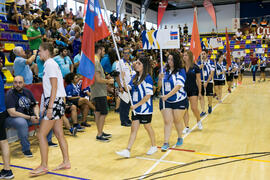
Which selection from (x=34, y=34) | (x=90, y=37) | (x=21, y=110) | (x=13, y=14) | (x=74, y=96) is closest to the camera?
(x=90, y=37)

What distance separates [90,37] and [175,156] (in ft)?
7.85

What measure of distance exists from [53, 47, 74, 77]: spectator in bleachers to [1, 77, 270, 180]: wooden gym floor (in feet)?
5.57

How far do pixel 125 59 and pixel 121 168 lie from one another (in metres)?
3.14

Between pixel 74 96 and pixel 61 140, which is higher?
pixel 74 96

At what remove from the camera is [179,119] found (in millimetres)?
4523

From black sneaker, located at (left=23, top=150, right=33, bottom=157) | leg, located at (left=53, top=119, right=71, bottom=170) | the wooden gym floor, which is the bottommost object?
the wooden gym floor

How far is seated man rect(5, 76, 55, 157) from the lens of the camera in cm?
446

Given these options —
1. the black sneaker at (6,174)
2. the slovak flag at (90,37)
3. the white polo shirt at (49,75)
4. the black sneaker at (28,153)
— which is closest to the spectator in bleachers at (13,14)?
the slovak flag at (90,37)

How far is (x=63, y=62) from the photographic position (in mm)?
7012

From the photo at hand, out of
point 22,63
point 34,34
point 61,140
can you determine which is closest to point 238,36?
point 34,34

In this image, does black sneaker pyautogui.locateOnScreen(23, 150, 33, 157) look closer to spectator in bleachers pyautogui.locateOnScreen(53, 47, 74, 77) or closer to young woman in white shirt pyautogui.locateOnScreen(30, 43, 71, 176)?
young woman in white shirt pyautogui.locateOnScreen(30, 43, 71, 176)

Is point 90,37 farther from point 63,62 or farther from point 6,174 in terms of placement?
point 63,62

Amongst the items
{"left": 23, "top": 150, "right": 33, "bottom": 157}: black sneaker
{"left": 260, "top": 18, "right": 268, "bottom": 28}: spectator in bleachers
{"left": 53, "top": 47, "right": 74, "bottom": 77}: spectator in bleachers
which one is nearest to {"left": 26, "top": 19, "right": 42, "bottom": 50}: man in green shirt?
{"left": 53, "top": 47, "right": 74, "bottom": 77}: spectator in bleachers

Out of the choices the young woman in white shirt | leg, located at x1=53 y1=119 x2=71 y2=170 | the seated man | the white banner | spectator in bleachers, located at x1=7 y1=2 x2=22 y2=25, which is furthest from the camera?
spectator in bleachers, located at x1=7 y1=2 x2=22 y2=25
